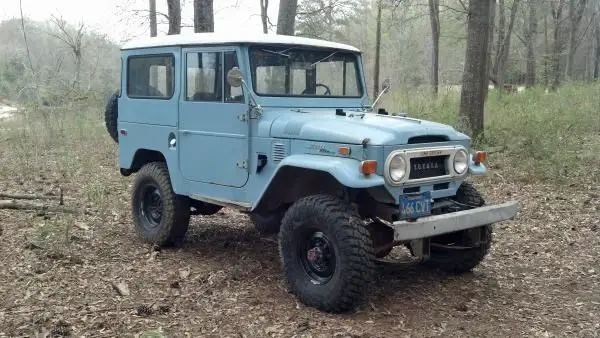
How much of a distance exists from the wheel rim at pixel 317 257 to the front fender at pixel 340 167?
54cm

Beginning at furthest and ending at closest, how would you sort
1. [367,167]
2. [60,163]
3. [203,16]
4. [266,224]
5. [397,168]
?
[60,163]
[203,16]
[266,224]
[397,168]
[367,167]

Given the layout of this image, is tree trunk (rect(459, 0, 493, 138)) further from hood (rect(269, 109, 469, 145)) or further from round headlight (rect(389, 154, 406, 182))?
round headlight (rect(389, 154, 406, 182))

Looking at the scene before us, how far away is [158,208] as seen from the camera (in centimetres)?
656

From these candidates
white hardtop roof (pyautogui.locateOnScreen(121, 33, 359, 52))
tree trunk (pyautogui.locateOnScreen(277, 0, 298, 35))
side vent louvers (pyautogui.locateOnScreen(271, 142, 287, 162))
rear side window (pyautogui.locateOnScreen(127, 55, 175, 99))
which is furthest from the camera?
tree trunk (pyautogui.locateOnScreen(277, 0, 298, 35))

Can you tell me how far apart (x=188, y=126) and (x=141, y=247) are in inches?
57.6

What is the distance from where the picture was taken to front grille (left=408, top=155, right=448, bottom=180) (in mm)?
4715

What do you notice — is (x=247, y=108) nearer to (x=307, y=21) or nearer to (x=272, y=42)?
(x=272, y=42)

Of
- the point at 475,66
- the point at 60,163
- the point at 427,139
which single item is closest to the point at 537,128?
the point at 475,66

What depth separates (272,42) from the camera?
17.8 feet

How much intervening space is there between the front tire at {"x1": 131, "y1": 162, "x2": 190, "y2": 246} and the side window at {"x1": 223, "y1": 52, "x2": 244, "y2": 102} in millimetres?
1277

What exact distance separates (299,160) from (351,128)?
0.48m

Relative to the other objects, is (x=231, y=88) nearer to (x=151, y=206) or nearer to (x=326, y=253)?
(x=326, y=253)

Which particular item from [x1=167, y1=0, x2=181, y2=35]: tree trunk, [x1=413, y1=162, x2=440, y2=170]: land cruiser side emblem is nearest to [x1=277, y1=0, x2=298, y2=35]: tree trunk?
[x1=167, y1=0, x2=181, y2=35]: tree trunk

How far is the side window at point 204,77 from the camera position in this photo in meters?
5.63
